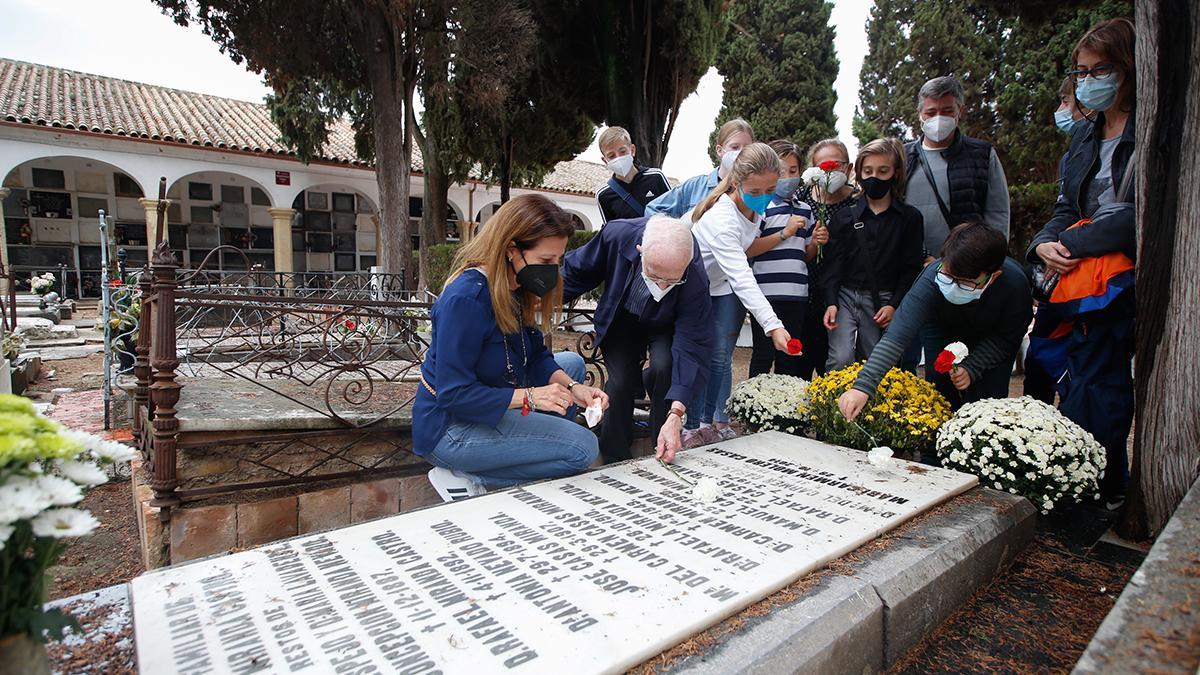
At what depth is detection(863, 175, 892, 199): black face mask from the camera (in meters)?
3.76

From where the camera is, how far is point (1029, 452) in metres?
2.65

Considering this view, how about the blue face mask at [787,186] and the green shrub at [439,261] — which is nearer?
the blue face mask at [787,186]

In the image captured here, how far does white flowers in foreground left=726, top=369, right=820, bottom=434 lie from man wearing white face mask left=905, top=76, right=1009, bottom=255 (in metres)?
1.27

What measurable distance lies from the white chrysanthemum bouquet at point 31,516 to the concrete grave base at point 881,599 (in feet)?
3.87

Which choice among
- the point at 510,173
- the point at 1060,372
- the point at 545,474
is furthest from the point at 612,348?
the point at 510,173

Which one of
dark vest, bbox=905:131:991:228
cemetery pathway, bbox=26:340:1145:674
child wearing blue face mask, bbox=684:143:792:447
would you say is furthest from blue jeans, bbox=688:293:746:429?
cemetery pathway, bbox=26:340:1145:674

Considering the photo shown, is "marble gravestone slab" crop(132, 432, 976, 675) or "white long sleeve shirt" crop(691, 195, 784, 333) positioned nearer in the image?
"marble gravestone slab" crop(132, 432, 976, 675)

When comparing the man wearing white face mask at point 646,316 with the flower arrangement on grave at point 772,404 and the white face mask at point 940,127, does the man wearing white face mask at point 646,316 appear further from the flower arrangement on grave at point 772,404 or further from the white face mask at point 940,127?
the white face mask at point 940,127

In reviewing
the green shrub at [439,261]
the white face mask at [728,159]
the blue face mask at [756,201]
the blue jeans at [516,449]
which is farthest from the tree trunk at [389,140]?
the blue jeans at [516,449]

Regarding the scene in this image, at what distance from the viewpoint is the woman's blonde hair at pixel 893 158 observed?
3.74 m

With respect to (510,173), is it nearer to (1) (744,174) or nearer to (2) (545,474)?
(1) (744,174)

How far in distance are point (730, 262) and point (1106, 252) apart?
5.40 ft

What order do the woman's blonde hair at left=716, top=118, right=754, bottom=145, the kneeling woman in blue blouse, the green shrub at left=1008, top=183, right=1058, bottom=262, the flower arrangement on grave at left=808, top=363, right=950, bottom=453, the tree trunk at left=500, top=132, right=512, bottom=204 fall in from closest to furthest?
1. the kneeling woman in blue blouse
2. the flower arrangement on grave at left=808, top=363, right=950, bottom=453
3. the woman's blonde hair at left=716, top=118, right=754, bottom=145
4. the green shrub at left=1008, top=183, right=1058, bottom=262
5. the tree trunk at left=500, top=132, right=512, bottom=204

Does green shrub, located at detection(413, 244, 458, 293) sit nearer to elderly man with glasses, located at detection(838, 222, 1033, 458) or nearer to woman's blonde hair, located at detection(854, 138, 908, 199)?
woman's blonde hair, located at detection(854, 138, 908, 199)
